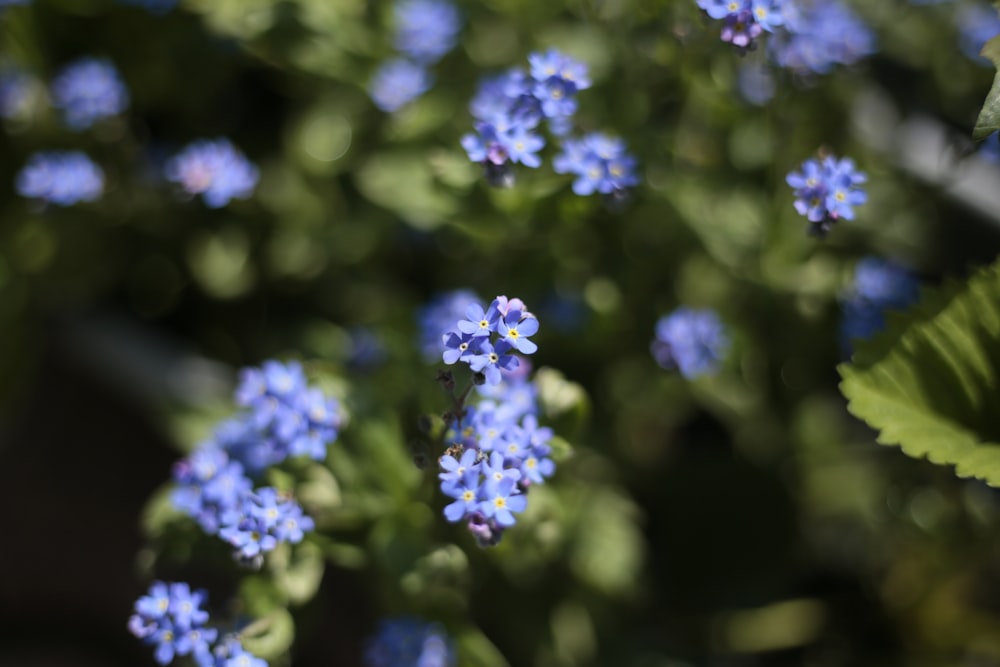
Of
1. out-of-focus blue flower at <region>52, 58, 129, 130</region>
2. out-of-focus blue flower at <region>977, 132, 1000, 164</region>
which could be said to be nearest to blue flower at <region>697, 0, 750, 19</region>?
out-of-focus blue flower at <region>977, 132, 1000, 164</region>

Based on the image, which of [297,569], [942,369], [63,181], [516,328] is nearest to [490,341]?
[516,328]

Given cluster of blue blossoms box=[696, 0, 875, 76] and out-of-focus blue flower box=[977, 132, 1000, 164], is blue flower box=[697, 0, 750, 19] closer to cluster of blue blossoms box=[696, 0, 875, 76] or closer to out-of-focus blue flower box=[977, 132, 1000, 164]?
cluster of blue blossoms box=[696, 0, 875, 76]

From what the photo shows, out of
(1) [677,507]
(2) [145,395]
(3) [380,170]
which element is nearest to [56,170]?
(2) [145,395]

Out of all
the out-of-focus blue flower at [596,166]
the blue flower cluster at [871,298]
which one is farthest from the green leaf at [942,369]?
the out-of-focus blue flower at [596,166]

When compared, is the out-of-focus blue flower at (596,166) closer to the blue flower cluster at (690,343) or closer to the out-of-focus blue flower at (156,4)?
the blue flower cluster at (690,343)

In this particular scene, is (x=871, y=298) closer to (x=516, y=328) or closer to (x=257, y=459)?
(x=516, y=328)

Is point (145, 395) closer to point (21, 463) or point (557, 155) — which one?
point (21, 463)
